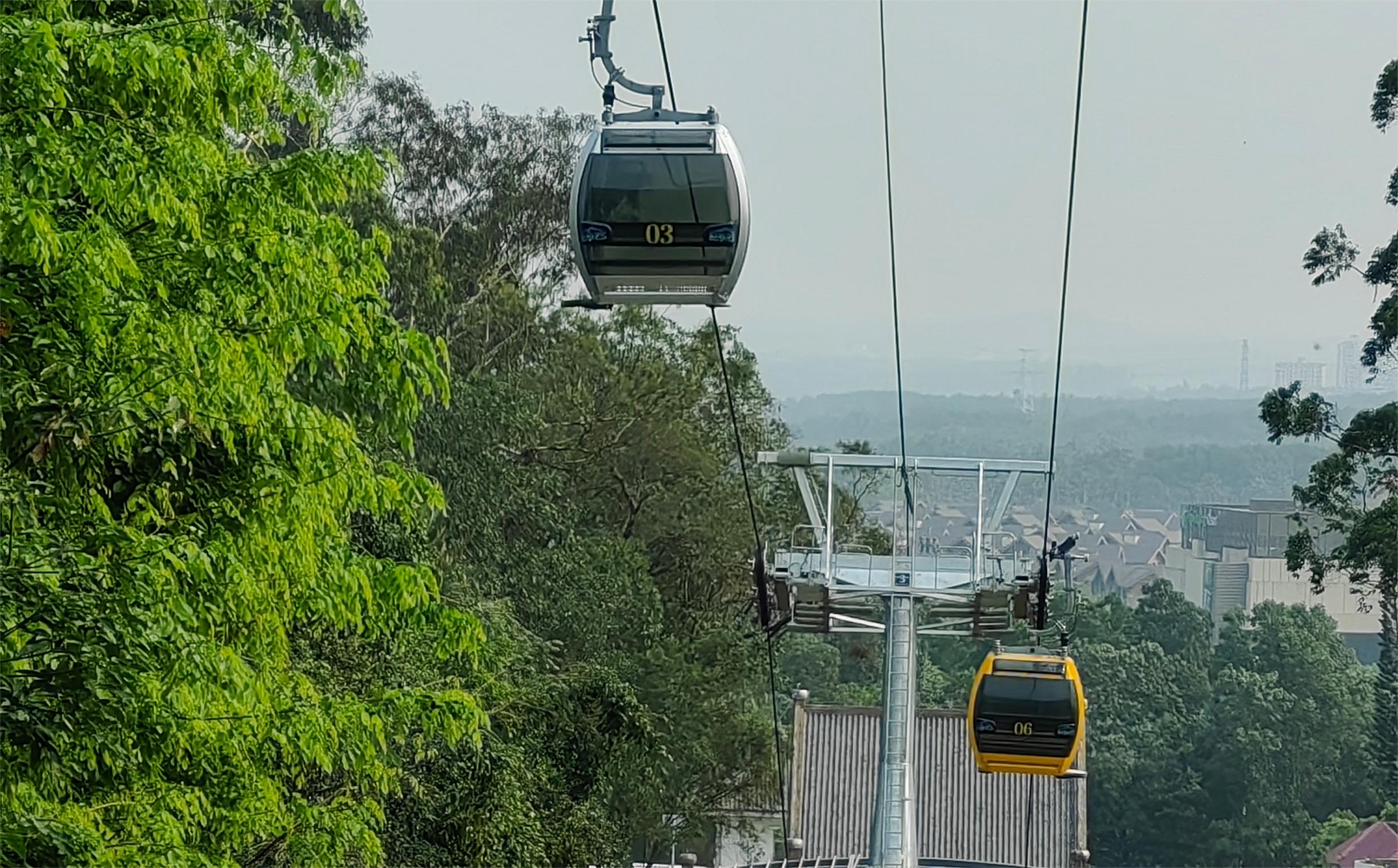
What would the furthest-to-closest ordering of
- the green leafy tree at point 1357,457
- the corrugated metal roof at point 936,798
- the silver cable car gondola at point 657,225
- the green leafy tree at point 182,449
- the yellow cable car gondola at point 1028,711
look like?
1. the corrugated metal roof at point 936,798
2. the green leafy tree at point 1357,457
3. the yellow cable car gondola at point 1028,711
4. the silver cable car gondola at point 657,225
5. the green leafy tree at point 182,449

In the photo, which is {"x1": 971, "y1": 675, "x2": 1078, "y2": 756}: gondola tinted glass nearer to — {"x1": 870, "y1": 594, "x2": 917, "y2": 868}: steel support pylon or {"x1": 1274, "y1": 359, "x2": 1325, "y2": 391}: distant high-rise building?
{"x1": 870, "y1": 594, "x2": 917, "y2": 868}: steel support pylon

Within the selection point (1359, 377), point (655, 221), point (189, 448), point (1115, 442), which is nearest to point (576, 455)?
point (1359, 377)

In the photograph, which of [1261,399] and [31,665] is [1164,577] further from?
[31,665]

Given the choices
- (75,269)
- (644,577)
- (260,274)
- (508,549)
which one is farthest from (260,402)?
(644,577)

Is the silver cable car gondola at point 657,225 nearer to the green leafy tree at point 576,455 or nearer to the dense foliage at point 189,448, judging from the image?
the dense foliage at point 189,448

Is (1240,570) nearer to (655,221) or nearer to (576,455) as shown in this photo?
(576,455)

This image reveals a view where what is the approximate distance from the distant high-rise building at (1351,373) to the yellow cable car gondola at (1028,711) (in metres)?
Answer: 5.13

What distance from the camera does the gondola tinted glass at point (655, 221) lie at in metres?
6.92

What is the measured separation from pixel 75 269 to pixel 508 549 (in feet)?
48.1

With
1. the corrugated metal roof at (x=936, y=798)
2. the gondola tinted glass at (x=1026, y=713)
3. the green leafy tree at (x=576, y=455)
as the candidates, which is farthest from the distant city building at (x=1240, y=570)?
the gondola tinted glass at (x=1026, y=713)

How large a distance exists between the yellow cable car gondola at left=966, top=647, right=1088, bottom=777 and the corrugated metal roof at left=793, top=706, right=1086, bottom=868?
29.3ft

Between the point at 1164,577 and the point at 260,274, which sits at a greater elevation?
the point at 1164,577

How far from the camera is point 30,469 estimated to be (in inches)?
223

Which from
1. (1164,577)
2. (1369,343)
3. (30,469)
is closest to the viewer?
(30,469)
